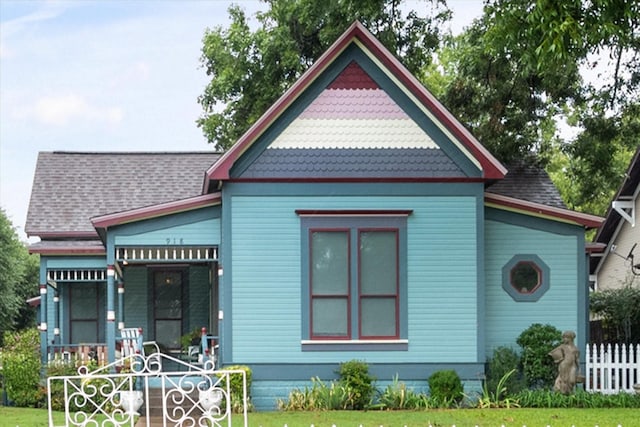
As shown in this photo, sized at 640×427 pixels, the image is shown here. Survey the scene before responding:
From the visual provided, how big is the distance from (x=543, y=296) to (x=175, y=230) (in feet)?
24.0

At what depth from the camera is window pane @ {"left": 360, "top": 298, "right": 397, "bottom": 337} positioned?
20.0 metres

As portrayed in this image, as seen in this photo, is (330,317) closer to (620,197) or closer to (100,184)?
(100,184)

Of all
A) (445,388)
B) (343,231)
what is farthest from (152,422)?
(445,388)

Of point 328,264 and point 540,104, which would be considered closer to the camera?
point 328,264

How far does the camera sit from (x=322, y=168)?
20078 mm

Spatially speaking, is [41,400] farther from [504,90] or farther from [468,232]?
[504,90]

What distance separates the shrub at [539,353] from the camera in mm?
20266

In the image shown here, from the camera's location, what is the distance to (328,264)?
20.0 metres

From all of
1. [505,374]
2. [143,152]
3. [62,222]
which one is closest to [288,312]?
[505,374]

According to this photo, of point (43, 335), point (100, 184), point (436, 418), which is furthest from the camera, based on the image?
point (100, 184)

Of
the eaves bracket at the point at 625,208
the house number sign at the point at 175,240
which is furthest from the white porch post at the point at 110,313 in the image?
the eaves bracket at the point at 625,208

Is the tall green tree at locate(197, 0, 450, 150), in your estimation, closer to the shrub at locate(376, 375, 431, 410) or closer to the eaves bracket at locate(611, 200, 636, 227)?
the eaves bracket at locate(611, 200, 636, 227)

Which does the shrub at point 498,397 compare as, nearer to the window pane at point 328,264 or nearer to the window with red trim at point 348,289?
the window with red trim at point 348,289

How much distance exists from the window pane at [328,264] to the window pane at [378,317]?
0.51m
